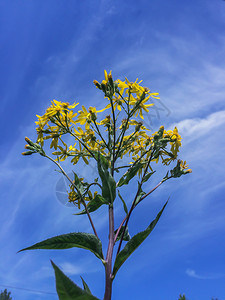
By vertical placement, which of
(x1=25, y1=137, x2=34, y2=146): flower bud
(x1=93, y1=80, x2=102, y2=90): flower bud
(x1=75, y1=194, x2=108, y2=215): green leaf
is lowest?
(x1=75, y1=194, x2=108, y2=215): green leaf

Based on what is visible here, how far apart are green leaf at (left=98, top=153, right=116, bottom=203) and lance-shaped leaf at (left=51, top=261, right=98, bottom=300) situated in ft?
3.25

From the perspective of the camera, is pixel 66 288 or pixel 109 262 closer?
pixel 66 288

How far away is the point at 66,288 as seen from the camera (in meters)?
1.58

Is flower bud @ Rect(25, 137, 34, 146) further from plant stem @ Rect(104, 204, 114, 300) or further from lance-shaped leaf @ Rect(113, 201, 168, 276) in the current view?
lance-shaped leaf @ Rect(113, 201, 168, 276)

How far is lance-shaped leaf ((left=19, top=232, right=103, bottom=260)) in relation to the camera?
2.17 m

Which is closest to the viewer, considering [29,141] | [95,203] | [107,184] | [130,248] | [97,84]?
[130,248]

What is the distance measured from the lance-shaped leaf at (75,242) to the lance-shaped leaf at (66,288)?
60 centimetres

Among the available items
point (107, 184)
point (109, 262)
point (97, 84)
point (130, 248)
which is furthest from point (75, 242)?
point (97, 84)

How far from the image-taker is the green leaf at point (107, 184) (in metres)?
2.40

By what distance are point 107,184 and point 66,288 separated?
3.35 feet

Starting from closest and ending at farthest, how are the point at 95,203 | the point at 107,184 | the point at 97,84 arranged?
the point at 107,184, the point at 95,203, the point at 97,84

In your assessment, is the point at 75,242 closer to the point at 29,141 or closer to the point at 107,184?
the point at 107,184

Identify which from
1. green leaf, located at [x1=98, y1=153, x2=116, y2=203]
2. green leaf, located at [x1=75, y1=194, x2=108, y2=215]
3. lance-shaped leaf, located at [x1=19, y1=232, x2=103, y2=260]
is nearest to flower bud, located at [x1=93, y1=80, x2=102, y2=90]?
green leaf, located at [x1=98, y1=153, x2=116, y2=203]

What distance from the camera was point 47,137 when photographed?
315 cm
